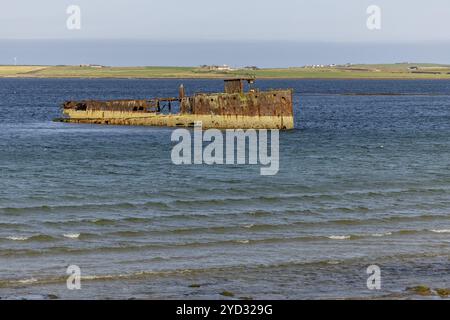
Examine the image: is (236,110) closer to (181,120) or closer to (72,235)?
(181,120)

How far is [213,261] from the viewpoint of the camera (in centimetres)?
2366

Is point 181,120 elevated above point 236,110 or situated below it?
below

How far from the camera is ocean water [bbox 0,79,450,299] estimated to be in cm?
2134

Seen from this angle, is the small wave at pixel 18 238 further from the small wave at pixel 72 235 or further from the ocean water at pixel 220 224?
the small wave at pixel 72 235

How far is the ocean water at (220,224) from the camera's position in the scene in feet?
70.0

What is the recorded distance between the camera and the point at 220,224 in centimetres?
2898

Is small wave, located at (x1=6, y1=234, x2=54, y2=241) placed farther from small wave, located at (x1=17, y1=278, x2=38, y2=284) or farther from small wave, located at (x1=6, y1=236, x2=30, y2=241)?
small wave, located at (x1=17, y1=278, x2=38, y2=284)

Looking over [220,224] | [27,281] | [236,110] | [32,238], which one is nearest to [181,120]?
[236,110]

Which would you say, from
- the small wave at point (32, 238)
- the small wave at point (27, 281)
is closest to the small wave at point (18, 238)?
the small wave at point (32, 238)
